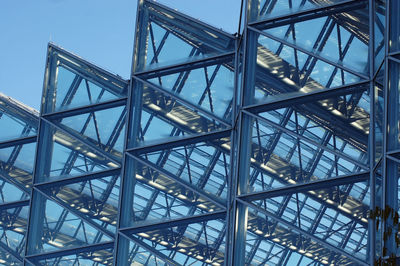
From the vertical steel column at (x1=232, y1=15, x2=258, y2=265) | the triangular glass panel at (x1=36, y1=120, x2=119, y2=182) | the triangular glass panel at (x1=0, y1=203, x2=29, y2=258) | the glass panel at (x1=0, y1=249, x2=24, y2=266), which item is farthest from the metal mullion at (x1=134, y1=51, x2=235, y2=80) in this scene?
the glass panel at (x1=0, y1=249, x2=24, y2=266)

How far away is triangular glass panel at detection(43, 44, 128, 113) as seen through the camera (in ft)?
103

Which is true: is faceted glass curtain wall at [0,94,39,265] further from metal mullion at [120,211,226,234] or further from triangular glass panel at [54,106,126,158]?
metal mullion at [120,211,226,234]

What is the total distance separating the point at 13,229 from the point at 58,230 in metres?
2.94

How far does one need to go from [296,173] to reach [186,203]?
5.39 m

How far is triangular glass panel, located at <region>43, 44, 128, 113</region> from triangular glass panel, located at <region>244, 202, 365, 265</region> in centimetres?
968

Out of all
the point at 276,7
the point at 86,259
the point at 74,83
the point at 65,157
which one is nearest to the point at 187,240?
the point at 86,259

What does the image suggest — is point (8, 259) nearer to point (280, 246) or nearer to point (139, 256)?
point (139, 256)

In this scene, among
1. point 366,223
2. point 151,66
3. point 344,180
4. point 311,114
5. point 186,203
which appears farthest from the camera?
point 151,66

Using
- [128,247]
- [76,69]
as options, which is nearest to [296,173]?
[128,247]

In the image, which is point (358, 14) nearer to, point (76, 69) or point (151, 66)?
point (151, 66)

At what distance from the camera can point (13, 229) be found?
107ft

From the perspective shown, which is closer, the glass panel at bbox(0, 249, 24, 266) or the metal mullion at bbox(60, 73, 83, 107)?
the glass panel at bbox(0, 249, 24, 266)

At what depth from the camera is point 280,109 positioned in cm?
2388

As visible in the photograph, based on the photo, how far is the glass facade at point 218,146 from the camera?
20.7 meters
